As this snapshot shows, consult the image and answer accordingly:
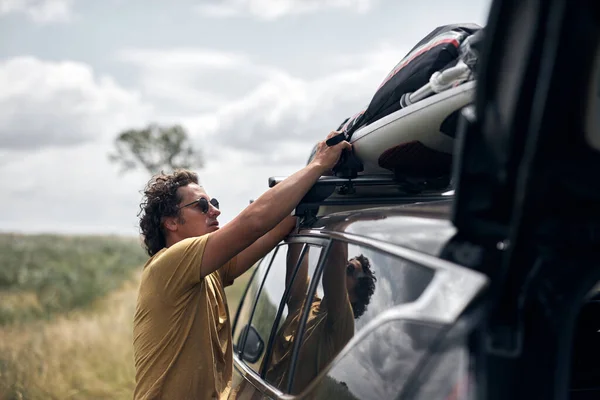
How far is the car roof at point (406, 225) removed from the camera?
208cm

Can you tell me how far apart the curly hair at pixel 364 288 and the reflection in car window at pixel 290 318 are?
0.47 metres

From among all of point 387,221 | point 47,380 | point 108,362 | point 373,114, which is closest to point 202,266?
point 373,114

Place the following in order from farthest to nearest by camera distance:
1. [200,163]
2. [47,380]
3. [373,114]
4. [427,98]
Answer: [200,163]
[47,380]
[373,114]
[427,98]

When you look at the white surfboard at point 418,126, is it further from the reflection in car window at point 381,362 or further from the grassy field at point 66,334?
the grassy field at point 66,334

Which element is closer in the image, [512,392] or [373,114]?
[512,392]

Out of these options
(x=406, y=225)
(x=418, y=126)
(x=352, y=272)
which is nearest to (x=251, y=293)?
(x=418, y=126)

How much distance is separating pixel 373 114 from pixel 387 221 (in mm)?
939

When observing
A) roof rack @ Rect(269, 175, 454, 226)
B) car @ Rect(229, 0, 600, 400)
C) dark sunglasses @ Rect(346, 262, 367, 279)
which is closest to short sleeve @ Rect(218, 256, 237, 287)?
roof rack @ Rect(269, 175, 454, 226)

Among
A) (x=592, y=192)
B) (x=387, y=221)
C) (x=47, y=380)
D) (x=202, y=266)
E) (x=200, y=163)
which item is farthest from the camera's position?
(x=200, y=163)

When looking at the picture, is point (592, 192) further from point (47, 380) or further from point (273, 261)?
point (47, 380)

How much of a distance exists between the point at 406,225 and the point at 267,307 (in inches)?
64.0

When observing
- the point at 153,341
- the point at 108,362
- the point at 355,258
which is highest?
the point at 355,258

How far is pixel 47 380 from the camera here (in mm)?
9125

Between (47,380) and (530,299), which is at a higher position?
(530,299)
